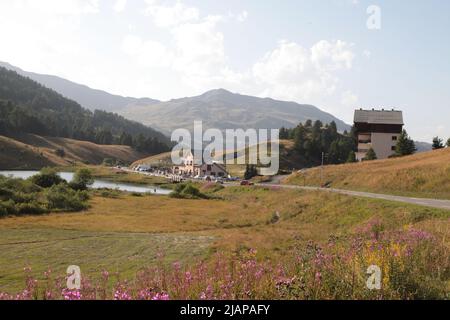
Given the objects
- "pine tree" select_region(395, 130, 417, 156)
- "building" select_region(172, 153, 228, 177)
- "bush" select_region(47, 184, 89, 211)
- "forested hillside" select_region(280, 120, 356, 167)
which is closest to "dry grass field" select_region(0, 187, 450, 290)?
"bush" select_region(47, 184, 89, 211)

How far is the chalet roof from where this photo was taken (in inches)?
4855

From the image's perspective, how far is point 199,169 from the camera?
14925 centimetres

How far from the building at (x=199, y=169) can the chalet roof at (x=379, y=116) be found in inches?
1898

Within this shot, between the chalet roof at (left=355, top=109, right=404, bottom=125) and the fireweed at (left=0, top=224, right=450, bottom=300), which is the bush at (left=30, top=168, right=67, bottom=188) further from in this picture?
the chalet roof at (left=355, top=109, right=404, bottom=125)

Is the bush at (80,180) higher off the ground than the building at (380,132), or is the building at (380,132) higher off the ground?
the building at (380,132)

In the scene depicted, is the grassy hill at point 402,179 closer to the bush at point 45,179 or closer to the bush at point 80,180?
the bush at point 80,180

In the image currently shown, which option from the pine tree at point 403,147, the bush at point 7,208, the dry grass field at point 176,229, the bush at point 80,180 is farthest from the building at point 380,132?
the bush at point 7,208

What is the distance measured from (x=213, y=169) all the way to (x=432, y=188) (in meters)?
96.3

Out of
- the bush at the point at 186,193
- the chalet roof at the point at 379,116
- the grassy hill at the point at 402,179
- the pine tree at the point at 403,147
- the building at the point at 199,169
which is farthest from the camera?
the building at the point at 199,169

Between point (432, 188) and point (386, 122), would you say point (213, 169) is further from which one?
point (432, 188)

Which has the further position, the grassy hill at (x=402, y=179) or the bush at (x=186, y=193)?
the bush at (x=186, y=193)

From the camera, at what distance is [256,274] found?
7562mm

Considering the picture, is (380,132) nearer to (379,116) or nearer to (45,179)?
(379,116)

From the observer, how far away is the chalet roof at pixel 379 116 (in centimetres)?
12331
